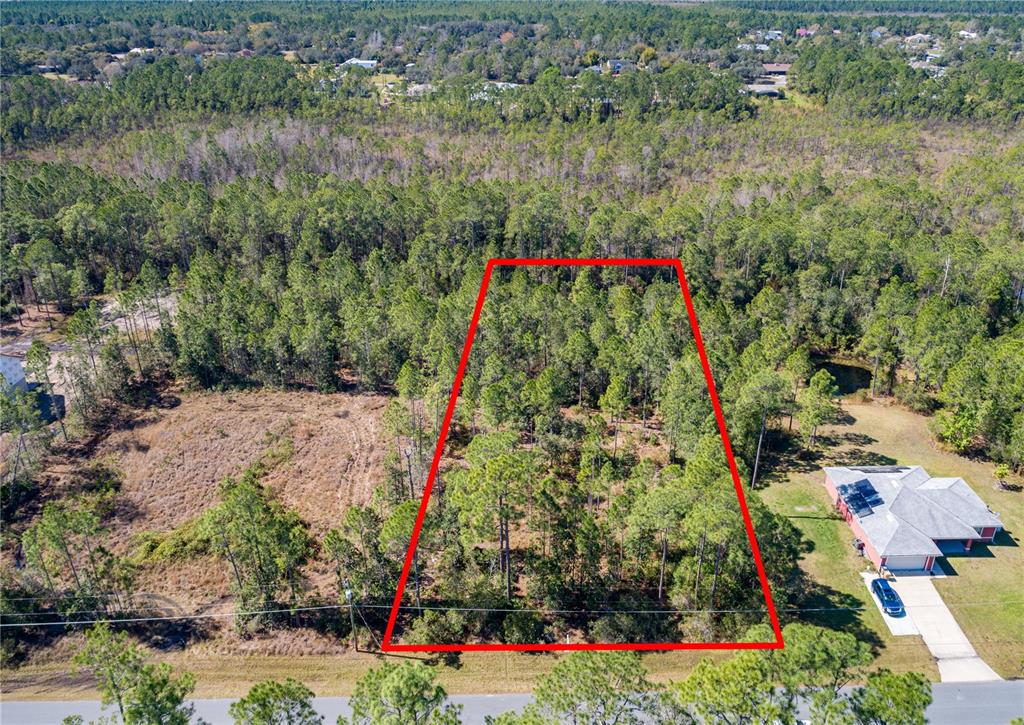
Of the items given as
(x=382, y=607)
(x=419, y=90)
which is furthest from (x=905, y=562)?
(x=419, y=90)

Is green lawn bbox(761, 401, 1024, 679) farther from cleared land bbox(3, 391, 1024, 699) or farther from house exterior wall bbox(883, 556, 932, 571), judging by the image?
house exterior wall bbox(883, 556, 932, 571)

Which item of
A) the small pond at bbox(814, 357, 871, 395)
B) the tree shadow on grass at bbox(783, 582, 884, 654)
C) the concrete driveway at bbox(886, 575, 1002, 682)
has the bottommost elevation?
the small pond at bbox(814, 357, 871, 395)

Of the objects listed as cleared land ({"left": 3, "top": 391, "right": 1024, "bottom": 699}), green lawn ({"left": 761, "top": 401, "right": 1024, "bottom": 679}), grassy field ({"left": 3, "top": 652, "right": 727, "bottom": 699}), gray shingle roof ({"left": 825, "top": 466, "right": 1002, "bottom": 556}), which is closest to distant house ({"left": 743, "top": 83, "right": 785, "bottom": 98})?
cleared land ({"left": 3, "top": 391, "right": 1024, "bottom": 699})

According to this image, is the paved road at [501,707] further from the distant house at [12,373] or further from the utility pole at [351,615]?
the distant house at [12,373]

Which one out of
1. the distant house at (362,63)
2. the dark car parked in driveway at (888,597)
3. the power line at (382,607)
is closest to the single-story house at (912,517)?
the dark car parked in driveway at (888,597)

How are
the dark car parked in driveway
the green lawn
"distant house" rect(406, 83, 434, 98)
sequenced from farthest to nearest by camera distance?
"distant house" rect(406, 83, 434, 98) → the dark car parked in driveway → the green lawn

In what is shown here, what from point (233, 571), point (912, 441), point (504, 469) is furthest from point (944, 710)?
point (233, 571)

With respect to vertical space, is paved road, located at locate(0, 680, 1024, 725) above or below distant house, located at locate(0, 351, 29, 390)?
below
